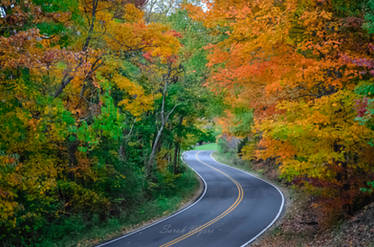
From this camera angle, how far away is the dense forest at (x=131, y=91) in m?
7.86

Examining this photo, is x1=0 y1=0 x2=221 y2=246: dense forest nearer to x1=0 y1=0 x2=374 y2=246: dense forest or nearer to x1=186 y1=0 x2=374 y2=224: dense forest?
x1=0 y1=0 x2=374 y2=246: dense forest

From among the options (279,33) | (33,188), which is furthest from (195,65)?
(33,188)

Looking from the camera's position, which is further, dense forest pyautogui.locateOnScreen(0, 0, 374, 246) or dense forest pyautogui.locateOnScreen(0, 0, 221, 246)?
dense forest pyautogui.locateOnScreen(0, 0, 374, 246)

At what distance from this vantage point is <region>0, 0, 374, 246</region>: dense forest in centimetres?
786

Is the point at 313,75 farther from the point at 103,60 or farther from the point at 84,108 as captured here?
the point at 84,108

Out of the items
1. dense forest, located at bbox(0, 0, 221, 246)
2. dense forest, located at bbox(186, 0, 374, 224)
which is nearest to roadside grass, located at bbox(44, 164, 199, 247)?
dense forest, located at bbox(0, 0, 221, 246)

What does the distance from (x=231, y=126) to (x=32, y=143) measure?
19.9 metres

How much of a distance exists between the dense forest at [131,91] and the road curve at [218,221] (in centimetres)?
266

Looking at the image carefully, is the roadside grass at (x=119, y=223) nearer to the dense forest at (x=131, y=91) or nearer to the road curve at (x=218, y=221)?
the dense forest at (x=131, y=91)

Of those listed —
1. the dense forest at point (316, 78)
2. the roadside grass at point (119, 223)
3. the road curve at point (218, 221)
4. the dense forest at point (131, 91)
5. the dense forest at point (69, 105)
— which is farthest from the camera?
the road curve at point (218, 221)

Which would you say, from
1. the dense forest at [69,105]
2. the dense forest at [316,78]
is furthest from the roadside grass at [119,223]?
the dense forest at [316,78]

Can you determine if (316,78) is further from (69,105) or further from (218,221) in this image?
(218,221)

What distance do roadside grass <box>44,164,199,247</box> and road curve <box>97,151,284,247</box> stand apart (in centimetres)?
70

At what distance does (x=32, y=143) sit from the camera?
9281 mm
